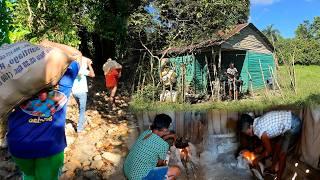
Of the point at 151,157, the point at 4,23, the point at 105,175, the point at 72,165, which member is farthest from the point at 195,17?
the point at 151,157

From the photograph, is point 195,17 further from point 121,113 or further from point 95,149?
point 95,149

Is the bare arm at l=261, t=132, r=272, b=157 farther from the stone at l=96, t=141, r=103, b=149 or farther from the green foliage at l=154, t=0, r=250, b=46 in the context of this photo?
the green foliage at l=154, t=0, r=250, b=46

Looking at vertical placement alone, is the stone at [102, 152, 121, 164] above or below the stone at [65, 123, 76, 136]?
below

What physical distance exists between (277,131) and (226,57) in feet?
40.3

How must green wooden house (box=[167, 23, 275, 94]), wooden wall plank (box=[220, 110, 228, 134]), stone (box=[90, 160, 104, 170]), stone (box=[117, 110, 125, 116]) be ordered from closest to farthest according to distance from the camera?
1. wooden wall plank (box=[220, 110, 228, 134])
2. stone (box=[90, 160, 104, 170])
3. stone (box=[117, 110, 125, 116])
4. green wooden house (box=[167, 23, 275, 94])

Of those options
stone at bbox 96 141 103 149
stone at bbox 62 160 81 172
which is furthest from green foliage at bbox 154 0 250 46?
stone at bbox 62 160 81 172

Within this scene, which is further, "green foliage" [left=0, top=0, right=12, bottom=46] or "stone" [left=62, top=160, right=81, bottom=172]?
"stone" [left=62, top=160, right=81, bottom=172]

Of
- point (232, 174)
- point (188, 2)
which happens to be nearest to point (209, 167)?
point (232, 174)

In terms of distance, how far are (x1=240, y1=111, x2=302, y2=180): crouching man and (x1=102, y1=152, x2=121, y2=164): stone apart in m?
1.86

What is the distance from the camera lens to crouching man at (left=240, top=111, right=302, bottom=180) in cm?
441

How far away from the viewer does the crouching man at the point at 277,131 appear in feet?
14.5

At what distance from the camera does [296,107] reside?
4688 mm

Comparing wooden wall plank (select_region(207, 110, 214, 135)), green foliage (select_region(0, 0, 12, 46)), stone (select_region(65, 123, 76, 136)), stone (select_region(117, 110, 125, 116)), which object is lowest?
stone (select_region(65, 123, 76, 136))

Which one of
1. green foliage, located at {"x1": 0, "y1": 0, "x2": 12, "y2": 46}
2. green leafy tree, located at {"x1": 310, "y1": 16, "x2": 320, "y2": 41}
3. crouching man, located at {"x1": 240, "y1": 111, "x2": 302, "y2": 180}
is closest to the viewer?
green foliage, located at {"x1": 0, "y1": 0, "x2": 12, "y2": 46}
